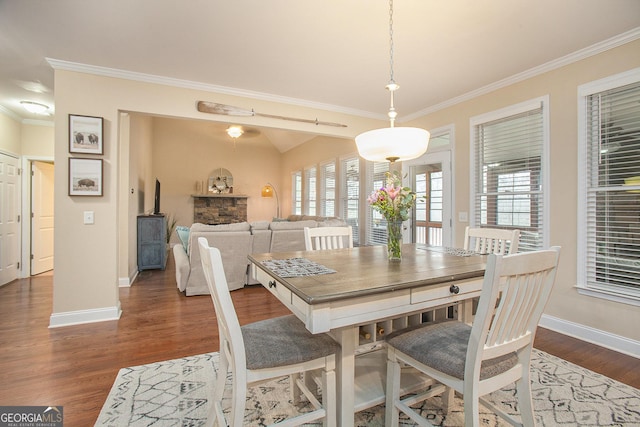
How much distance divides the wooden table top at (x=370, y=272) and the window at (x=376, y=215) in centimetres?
287

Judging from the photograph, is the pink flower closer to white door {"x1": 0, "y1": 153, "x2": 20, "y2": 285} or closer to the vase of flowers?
the vase of flowers

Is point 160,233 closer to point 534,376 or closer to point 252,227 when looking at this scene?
point 252,227

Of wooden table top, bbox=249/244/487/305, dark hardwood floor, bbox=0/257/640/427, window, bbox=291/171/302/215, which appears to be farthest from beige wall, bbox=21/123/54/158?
window, bbox=291/171/302/215

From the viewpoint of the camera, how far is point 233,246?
400 centimetres

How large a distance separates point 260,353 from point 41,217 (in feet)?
18.8

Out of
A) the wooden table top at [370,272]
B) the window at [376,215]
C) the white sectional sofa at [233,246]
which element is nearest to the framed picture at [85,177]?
the white sectional sofa at [233,246]

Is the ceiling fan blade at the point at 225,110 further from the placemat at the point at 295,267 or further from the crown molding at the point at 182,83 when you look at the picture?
the placemat at the point at 295,267

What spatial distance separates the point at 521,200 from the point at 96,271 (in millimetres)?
4500

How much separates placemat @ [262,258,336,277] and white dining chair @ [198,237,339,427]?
29 cm

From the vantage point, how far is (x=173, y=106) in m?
3.26

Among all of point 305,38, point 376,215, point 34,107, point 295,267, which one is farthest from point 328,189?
point 295,267

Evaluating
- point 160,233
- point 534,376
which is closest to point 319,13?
point 534,376

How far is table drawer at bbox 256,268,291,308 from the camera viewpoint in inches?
54.9

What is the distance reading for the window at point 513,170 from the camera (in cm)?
300
